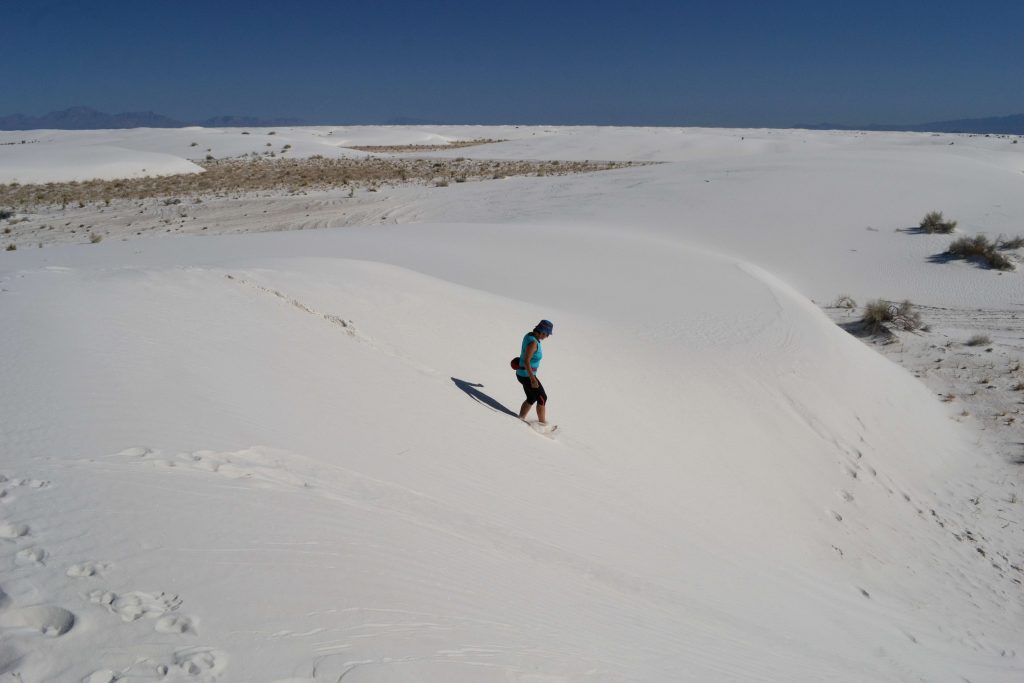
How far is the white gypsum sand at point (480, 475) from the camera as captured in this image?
2.69 m

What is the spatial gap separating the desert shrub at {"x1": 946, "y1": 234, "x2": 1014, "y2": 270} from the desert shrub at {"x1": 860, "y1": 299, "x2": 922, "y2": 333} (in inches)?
138

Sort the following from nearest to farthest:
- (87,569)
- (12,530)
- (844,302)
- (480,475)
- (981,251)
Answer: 1. (87,569)
2. (12,530)
3. (480,475)
4. (844,302)
5. (981,251)

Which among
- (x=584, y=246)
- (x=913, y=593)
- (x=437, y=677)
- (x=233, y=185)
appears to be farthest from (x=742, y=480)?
(x=233, y=185)

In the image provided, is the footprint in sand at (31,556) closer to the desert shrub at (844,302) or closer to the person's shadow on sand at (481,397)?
the person's shadow on sand at (481,397)

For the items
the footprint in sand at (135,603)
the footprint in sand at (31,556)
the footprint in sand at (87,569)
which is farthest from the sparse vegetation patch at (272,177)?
the footprint in sand at (135,603)

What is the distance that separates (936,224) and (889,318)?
6.10 meters

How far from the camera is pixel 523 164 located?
39.0m

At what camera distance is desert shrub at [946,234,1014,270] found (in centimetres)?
1513

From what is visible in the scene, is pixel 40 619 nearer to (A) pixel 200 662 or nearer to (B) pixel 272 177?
(A) pixel 200 662

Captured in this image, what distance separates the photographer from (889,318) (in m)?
13.0

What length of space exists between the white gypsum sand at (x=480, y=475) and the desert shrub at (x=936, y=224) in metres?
3.18

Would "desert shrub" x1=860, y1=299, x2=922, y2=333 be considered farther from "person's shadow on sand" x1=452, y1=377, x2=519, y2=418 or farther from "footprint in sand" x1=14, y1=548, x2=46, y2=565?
"footprint in sand" x1=14, y1=548, x2=46, y2=565

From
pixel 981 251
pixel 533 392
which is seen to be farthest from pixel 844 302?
pixel 533 392

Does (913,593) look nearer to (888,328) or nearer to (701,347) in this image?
(701,347)
